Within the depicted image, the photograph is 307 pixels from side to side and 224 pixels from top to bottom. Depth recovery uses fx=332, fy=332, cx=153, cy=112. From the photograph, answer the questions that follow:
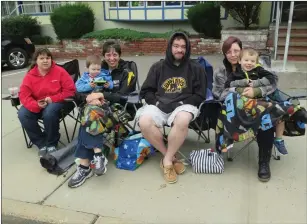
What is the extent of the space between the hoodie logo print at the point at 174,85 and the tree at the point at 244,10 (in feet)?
20.5

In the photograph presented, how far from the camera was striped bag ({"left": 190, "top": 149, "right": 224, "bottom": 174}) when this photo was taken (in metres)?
3.09

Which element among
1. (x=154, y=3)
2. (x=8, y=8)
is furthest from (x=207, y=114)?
(x=8, y=8)

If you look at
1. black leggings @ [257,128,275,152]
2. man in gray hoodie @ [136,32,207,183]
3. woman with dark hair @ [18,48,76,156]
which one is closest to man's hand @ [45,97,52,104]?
woman with dark hair @ [18,48,76,156]

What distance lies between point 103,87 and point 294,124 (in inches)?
74.7

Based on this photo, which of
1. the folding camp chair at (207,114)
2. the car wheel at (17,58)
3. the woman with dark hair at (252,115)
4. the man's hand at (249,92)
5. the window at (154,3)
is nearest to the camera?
the woman with dark hair at (252,115)

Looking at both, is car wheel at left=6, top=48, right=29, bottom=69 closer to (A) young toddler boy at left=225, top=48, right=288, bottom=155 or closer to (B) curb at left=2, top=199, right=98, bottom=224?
(B) curb at left=2, top=199, right=98, bottom=224

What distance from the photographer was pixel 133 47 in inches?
424

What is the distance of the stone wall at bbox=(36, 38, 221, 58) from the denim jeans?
7254 mm

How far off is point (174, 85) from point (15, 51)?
25.9ft

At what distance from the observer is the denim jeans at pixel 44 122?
337cm

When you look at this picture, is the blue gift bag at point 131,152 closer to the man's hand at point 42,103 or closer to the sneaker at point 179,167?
the sneaker at point 179,167

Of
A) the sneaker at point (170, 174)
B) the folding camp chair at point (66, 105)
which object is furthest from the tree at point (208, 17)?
the sneaker at point (170, 174)

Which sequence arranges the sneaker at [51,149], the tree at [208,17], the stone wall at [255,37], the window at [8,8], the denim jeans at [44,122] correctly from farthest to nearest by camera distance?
1. the window at [8,8]
2. the tree at [208,17]
3. the stone wall at [255,37]
4. the sneaker at [51,149]
5. the denim jeans at [44,122]

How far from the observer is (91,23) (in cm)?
1223
